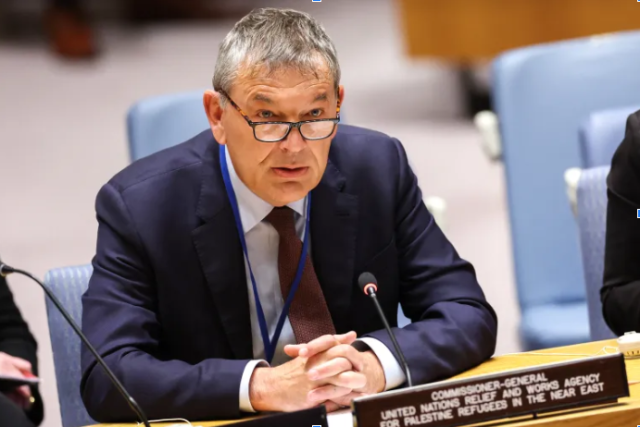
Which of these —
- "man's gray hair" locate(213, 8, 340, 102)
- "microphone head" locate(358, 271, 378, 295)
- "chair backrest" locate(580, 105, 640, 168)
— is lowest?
"microphone head" locate(358, 271, 378, 295)

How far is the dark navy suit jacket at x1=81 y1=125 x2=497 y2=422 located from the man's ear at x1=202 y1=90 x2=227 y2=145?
91mm

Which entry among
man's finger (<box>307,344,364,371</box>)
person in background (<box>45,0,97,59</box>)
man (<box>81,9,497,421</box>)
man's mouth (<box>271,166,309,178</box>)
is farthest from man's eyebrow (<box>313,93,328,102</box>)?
person in background (<box>45,0,97,59</box>)

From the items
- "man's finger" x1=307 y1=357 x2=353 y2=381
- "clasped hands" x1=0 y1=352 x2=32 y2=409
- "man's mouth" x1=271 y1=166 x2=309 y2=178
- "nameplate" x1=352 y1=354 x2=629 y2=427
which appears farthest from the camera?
"clasped hands" x1=0 y1=352 x2=32 y2=409

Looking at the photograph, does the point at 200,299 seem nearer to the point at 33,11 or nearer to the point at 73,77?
the point at 73,77

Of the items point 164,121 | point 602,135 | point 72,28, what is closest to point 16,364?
point 164,121

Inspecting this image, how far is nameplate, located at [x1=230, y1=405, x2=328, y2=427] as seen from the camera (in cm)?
188

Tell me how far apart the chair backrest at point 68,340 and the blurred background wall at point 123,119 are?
1.80 m

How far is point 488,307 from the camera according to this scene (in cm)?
259

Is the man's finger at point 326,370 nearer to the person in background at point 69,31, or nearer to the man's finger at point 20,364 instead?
the man's finger at point 20,364

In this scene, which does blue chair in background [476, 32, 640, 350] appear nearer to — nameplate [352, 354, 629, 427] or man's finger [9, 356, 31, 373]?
man's finger [9, 356, 31, 373]

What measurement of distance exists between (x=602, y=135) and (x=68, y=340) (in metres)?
1.52

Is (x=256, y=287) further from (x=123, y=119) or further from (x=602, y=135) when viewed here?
(x=123, y=119)

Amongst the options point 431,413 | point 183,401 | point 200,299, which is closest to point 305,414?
point 431,413

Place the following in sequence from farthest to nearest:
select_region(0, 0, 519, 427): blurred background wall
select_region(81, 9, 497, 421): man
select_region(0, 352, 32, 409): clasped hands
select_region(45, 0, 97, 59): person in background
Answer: select_region(45, 0, 97, 59): person in background < select_region(0, 0, 519, 427): blurred background wall < select_region(0, 352, 32, 409): clasped hands < select_region(81, 9, 497, 421): man
